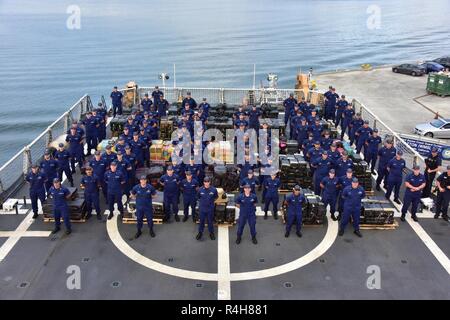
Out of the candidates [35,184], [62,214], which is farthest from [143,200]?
[35,184]

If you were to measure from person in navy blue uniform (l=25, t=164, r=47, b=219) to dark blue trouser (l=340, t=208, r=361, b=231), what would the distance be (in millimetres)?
8030

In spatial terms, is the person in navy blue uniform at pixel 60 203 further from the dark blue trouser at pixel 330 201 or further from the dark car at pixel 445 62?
the dark car at pixel 445 62

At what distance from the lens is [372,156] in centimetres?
1484

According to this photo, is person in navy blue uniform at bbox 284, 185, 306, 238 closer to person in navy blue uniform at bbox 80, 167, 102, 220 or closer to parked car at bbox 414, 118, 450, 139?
person in navy blue uniform at bbox 80, 167, 102, 220

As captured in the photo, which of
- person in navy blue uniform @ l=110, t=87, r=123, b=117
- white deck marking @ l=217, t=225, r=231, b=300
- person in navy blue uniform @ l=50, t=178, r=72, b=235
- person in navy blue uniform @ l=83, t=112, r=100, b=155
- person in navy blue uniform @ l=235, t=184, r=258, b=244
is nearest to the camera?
white deck marking @ l=217, t=225, r=231, b=300

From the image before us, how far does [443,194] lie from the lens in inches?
470

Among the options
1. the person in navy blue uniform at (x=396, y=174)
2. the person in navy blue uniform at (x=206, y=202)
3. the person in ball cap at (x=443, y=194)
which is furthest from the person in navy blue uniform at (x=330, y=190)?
the person in navy blue uniform at (x=206, y=202)

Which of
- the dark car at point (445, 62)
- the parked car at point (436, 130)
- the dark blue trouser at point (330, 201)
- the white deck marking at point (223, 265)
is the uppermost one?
the dark car at point (445, 62)

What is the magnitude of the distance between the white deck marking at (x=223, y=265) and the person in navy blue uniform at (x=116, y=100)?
991 centimetres

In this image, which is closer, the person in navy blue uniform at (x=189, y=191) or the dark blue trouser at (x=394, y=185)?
the person in navy blue uniform at (x=189, y=191)

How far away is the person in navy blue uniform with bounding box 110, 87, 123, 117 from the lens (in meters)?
19.2

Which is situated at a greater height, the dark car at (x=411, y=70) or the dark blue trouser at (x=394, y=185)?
the dark car at (x=411, y=70)

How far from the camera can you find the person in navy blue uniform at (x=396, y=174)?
12641mm

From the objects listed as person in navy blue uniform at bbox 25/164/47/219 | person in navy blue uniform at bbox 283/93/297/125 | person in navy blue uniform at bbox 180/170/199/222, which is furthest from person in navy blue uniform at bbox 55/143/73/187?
person in navy blue uniform at bbox 283/93/297/125
